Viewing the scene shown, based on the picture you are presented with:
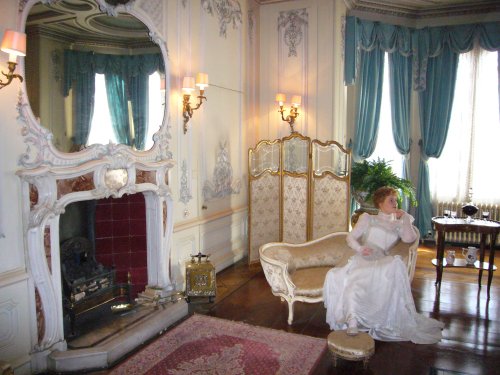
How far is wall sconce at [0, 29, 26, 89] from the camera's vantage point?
2.71 meters

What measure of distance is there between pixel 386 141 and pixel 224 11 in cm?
342

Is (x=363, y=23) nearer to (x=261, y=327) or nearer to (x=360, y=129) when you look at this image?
(x=360, y=129)

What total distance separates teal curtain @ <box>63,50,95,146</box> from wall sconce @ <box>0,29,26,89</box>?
0.56 meters

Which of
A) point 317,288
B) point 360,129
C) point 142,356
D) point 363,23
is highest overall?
point 363,23

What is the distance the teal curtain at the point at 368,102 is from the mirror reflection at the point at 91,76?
3.80m

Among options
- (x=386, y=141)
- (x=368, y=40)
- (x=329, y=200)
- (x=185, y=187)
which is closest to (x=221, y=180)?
(x=185, y=187)

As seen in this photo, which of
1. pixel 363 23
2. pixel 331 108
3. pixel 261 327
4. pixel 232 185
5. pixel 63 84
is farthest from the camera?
pixel 363 23

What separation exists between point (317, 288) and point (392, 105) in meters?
4.21

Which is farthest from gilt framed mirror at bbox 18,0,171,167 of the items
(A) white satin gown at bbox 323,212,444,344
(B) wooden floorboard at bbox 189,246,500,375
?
(A) white satin gown at bbox 323,212,444,344

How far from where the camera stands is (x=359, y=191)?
6.50m

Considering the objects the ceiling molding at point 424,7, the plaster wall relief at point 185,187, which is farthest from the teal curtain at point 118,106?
the ceiling molding at point 424,7

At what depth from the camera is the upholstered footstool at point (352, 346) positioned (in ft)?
10.00

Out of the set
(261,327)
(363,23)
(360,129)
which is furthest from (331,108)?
(261,327)

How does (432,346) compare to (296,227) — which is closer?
(432,346)
